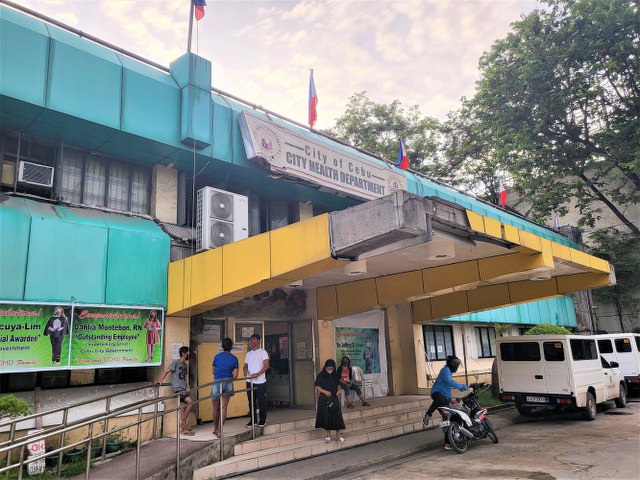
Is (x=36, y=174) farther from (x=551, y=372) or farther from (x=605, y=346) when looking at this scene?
(x=605, y=346)

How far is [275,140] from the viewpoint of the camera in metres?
11.2

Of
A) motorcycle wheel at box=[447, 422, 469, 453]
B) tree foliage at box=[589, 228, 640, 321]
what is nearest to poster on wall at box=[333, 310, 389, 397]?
motorcycle wheel at box=[447, 422, 469, 453]

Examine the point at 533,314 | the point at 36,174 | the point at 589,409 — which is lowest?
the point at 589,409

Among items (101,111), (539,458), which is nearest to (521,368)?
(539,458)

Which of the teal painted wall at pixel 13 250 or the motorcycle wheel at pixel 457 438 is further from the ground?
the teal painted wall at pixel 13 250

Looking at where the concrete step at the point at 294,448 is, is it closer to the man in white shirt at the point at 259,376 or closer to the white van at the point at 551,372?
the man in white shirt at the point at 259,376

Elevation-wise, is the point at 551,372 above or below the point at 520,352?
below

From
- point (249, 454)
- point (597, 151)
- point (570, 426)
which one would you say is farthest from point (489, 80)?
point (249, 454)

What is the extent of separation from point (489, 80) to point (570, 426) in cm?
1372

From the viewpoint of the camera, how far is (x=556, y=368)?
11.7 m

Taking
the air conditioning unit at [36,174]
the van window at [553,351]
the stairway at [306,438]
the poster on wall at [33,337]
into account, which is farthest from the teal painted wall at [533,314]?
the air conditioning unit at [36,174]

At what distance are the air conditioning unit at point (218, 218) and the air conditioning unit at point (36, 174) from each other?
280 centimetres

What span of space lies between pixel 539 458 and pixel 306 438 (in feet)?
13.3

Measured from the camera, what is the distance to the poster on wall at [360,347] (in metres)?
14.2
